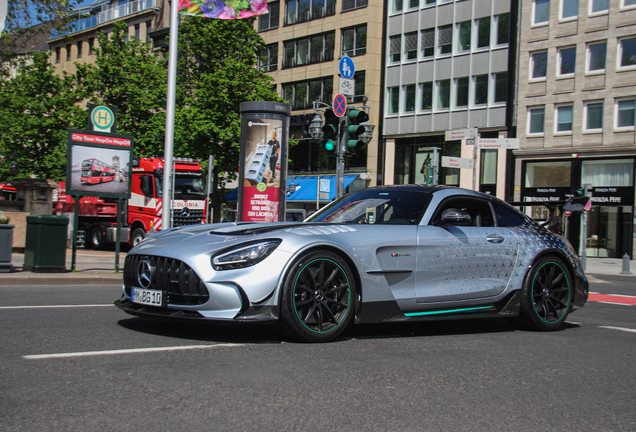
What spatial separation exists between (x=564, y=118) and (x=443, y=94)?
7.21 meters

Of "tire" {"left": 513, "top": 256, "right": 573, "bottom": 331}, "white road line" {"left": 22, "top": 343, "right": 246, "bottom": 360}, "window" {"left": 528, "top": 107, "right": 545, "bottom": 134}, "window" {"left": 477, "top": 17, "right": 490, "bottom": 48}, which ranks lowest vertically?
"white road line" {"left": 22, "top": 343, "right": 246, "bottom": 360}

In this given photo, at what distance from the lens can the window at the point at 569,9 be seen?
112ft

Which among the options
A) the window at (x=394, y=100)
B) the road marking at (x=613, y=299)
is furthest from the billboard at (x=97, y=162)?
the window at (x=394, y=100)

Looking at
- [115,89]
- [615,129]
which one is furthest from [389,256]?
[115,89]

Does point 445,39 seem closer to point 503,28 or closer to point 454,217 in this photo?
point 503,28

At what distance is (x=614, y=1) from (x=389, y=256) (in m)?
32.2

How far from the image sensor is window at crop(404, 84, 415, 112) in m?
40.5

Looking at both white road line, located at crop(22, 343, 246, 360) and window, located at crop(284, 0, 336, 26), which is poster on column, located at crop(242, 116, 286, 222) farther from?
window, located at crop(284, 0, 336, 26)

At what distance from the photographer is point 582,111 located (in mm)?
33781

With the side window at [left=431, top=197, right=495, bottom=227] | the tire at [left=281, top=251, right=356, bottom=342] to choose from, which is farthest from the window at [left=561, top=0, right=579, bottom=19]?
the tire at [left=281, top=251, right=356, bottom=342]

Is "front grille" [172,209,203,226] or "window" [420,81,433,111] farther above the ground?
"window" [420,81,433,111]

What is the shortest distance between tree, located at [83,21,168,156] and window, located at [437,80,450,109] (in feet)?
51.8

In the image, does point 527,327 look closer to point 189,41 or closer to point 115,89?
point 189,41

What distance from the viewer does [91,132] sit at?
12.3 metres
